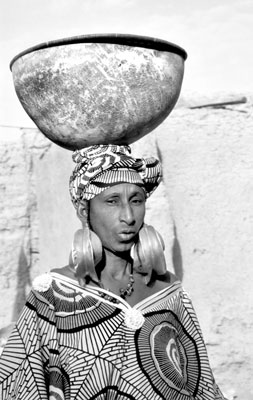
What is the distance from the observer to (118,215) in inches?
131

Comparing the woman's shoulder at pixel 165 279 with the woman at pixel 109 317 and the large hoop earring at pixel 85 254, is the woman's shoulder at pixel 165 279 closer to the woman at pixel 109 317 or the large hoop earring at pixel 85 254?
the woman at pixel 109 317

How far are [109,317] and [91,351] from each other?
0.17 m

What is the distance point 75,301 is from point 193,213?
5214mm

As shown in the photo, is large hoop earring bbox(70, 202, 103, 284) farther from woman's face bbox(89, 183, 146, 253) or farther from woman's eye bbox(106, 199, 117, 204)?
woman's eye bbox(106, 199, 117, 204)

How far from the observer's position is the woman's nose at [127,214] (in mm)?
3301

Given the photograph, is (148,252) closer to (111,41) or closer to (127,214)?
(127,214)

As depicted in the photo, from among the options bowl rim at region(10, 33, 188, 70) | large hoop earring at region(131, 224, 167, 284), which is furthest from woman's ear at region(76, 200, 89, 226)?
bowl rim at region(10, 33, 188, 70)

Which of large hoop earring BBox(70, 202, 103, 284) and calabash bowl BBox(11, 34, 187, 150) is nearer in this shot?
calabash bowl BBox(11, 34, 187, 150)

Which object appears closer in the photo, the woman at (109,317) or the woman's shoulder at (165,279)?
the woman at (109,317)

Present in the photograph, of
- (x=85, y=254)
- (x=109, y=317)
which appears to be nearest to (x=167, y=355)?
(x=109, y=317)

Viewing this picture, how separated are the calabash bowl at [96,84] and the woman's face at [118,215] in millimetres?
228

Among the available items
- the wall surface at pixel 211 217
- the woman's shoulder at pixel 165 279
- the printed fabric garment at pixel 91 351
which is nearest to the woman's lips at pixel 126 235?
the printed fabric garment at pixel 91 351

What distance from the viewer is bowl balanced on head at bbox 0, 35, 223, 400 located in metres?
3.20

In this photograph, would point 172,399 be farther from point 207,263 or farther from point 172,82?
point 207,263
